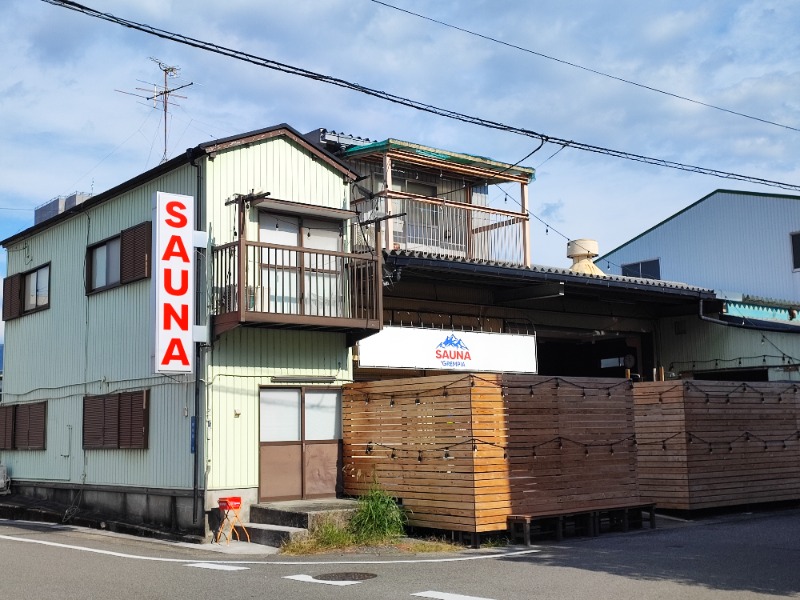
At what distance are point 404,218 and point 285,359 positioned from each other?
653cm

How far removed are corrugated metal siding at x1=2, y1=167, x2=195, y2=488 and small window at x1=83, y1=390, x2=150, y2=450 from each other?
0.50ft

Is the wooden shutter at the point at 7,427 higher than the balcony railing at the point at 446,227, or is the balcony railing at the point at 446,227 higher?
the balcony railing at the point at 446,227

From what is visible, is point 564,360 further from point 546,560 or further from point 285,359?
point 546,560

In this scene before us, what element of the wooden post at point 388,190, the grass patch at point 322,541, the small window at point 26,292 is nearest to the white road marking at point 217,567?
the grass patch at point 322,541

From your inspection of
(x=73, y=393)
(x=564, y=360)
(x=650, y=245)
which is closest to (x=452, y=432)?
(x=73, y=393)

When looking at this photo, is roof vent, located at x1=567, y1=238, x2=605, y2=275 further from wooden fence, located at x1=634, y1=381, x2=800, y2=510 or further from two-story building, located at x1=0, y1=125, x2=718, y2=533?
wooden fence, located at x1=634, y1=381, x2=800, y2=510

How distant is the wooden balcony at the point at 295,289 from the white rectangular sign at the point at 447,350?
2.76 ft

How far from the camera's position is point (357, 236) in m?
18.4

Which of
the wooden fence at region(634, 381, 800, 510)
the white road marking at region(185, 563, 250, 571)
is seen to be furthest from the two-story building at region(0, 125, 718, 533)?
the wooden fence at region(634, 381, 800, 510)

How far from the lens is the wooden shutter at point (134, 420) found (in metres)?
17.0

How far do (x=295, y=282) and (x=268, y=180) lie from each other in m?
2.00

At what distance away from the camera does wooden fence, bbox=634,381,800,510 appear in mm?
17219

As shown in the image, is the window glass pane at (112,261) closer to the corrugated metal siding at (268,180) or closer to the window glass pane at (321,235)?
the corrugated metal siding at (268,180)

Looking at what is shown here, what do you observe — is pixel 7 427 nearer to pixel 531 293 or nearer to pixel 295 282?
pixel 295 282
